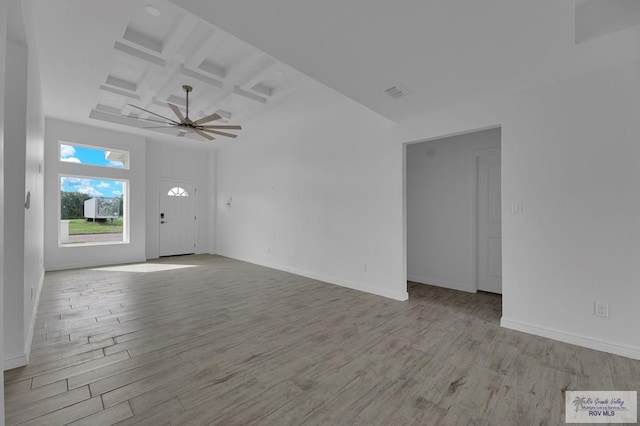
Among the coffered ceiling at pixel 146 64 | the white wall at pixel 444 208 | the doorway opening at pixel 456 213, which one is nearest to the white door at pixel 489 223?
the doorway opening at pixel 456 213

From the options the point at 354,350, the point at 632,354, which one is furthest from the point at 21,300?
the point at 632,354

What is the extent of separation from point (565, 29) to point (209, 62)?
382cm

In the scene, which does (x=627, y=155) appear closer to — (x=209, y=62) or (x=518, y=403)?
(x=518, y=403)

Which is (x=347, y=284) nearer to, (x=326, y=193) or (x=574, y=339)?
(x=326, y=193)

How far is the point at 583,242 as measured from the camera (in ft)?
8.98

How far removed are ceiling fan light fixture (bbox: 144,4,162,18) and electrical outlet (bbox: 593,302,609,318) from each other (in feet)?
16.9

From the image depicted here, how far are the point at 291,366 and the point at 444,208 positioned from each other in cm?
380

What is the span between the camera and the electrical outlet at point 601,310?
8.59ft

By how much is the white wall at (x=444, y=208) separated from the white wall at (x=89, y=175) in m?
6.45

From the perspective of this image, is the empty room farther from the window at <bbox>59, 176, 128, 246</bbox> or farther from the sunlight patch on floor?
the sunlight patch on floor

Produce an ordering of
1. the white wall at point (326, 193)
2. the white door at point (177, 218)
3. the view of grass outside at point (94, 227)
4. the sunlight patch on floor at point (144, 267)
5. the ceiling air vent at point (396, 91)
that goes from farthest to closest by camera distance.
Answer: the white door at point (177, 218) → the view of grass outside at point (94, 227) → the sunlight patch on floor at point (144, 267) → the white wall at point (326, 193) → the ceiling air vent at point (396, 91)
